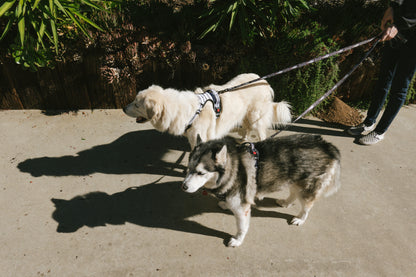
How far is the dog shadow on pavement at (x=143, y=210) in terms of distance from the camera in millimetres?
2996

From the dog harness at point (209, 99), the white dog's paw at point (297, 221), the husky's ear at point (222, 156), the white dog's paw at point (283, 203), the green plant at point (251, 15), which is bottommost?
Answer: the white dog's paw at point (297, 221)

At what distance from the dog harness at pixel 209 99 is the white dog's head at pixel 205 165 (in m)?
0.86

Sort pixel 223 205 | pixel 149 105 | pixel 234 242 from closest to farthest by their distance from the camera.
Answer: pixel 234 242 < pixel 149 105 < pixel 223 205

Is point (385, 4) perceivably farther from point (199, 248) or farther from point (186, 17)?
point (199, 248)

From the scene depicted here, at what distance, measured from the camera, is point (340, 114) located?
4.94 metres

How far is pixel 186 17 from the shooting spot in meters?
4.63

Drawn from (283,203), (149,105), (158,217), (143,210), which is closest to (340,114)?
(283,203)

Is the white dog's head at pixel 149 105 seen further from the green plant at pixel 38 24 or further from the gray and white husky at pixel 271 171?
the green plant at pixel 38 24

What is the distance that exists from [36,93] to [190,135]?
3.33m

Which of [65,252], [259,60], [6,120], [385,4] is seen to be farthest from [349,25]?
[6,120]

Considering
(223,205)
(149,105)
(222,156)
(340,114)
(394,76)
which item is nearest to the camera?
(222,156)

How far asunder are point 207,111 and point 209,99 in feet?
0.54

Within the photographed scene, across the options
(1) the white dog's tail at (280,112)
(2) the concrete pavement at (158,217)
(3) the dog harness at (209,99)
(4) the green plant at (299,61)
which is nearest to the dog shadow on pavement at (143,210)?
(2) the concrete pavement at (158,217)

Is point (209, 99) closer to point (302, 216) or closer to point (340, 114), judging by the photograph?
point (302, 216)
